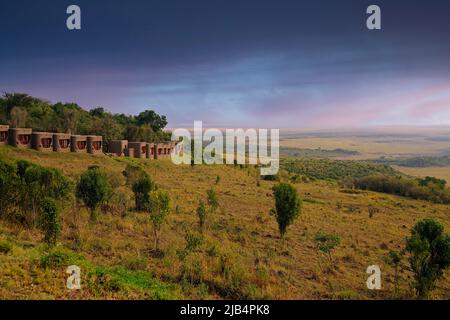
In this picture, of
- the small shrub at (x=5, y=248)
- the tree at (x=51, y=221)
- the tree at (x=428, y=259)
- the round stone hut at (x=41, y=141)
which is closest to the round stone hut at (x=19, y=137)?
the round stone hut at (x=41, y=141)

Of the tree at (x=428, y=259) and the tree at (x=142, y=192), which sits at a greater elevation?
the tree at (x=142, y=192)

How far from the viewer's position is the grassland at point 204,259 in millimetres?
9867

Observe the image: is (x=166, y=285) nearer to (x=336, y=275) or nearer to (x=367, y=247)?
(x=336, y=275)

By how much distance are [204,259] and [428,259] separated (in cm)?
951

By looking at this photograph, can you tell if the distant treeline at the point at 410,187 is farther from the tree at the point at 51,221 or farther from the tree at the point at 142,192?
the tree at the point at 51,221

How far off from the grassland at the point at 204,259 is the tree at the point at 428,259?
72 cm

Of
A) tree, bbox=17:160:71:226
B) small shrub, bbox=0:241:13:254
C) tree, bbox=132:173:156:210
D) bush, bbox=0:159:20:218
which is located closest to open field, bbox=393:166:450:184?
tree, bbox=132:173:156:210

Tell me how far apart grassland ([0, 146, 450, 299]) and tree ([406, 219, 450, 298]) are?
0.72 m

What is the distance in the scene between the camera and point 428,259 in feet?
46.0

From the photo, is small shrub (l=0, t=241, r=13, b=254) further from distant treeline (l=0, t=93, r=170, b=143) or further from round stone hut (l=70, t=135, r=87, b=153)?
distant treeline (l=0, t=93, r=170, b=143)

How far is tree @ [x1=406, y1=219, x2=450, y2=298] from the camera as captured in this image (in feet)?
43.5

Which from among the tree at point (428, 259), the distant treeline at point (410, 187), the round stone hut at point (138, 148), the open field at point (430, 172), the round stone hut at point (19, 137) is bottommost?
the distant treeline at point (410, 187)
